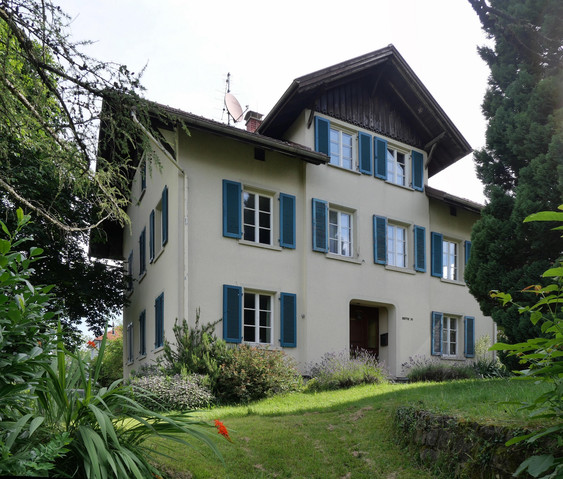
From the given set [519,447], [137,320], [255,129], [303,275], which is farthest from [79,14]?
[137,320]

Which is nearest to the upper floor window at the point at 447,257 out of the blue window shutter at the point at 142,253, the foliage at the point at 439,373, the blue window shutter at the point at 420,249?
the blue window shutter at the point at 420,249

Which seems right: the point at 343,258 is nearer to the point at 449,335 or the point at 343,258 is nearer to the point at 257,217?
the point at 257,217

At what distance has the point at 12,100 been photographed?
5.48m

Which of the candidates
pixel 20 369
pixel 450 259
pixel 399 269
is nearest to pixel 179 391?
pixel 20 369

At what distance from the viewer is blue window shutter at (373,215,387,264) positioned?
15.1 meters

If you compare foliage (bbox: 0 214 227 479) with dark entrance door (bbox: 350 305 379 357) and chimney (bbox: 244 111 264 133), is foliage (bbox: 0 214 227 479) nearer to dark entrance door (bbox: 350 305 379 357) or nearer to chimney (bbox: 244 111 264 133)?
dark entrance door (bbox: 350 305 379 357)

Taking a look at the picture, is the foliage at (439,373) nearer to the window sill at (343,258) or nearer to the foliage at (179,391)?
the window sill at (343,258)

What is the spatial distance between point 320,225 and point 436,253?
4.63 meters

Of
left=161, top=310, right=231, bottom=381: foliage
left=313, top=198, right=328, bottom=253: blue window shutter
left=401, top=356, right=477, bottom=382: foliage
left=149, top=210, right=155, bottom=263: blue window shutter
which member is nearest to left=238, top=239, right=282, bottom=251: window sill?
left=313, top=198, right=328, bottom=253: blue window shutter

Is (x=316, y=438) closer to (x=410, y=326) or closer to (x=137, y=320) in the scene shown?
(x=410, y=326)

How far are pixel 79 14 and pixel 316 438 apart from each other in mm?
5735

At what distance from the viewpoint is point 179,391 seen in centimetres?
979

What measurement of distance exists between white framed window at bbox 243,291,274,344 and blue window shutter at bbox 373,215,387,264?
11.6ft

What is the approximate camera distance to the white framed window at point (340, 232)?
1473 cm
